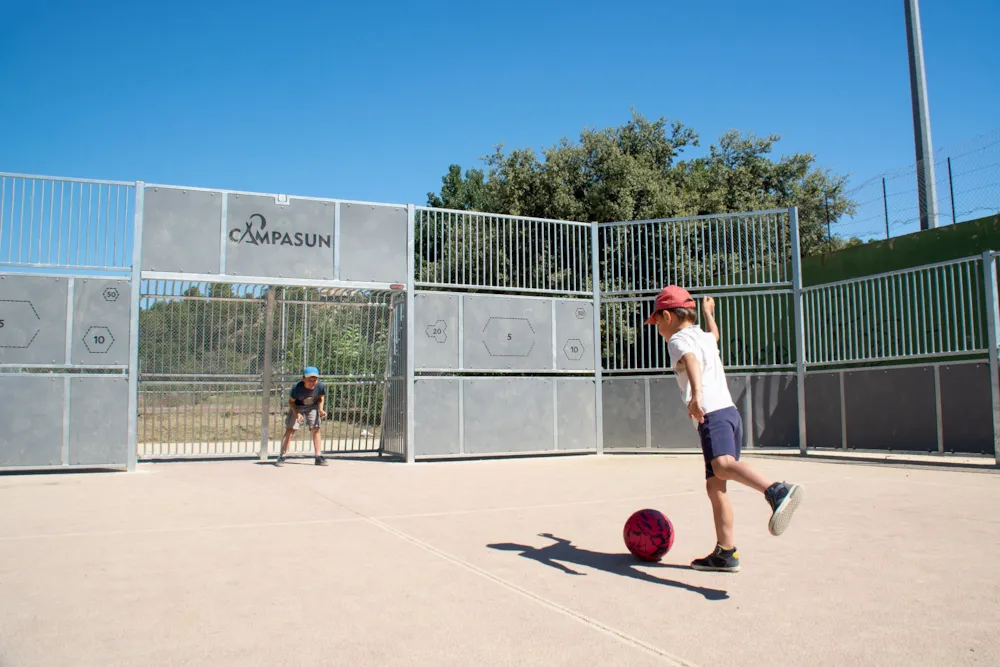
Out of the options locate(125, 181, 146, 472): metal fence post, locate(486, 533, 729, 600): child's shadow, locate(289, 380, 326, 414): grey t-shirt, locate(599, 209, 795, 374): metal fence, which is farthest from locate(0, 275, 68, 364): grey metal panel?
locate(599, 209, 795, 374): metal fence

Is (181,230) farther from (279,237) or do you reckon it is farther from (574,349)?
(574,349)

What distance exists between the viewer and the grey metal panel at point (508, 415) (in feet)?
45.9

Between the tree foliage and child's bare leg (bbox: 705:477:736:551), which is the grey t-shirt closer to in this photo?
child's bare leg (bbox: 705:477:736:551)

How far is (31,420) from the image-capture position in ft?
36.9

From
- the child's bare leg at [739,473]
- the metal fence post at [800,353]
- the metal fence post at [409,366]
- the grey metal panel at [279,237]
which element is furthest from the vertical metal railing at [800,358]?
the child's bare leg at [739,473]

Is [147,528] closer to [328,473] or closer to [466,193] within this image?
[328,473]

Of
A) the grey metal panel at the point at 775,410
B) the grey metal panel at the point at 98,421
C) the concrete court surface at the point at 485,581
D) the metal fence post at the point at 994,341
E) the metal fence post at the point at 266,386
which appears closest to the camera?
the concrete court surface at the point at 485,581

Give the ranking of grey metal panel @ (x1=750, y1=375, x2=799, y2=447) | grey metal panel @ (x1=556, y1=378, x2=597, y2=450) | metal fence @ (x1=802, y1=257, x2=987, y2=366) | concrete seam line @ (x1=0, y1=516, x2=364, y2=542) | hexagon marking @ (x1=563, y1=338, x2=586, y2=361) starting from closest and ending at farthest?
concrete seam line @ (x1=0, y1=516, x2=364, y2=542) → metal fence @ (x1=802, y1=257, x2=987, y2=366) → grey metal panel @ (x1=750, y1=375, x2=799, y2=447) → grey metal panel @ (x1=556, y1=378, x2=597, y2=450) → hexagon marking @ (x1=563, y1=338, x2=586, y2=361)

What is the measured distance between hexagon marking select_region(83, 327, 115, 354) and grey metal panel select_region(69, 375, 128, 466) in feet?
1.37

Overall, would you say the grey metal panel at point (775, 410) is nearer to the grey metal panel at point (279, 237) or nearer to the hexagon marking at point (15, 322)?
the grey metal panel at point (279, 237)

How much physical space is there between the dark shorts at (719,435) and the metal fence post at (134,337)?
369 inches

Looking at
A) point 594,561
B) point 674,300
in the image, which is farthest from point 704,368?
point 594,561

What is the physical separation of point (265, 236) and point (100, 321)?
2722mm

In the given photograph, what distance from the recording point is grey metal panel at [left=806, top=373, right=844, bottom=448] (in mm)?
13578
